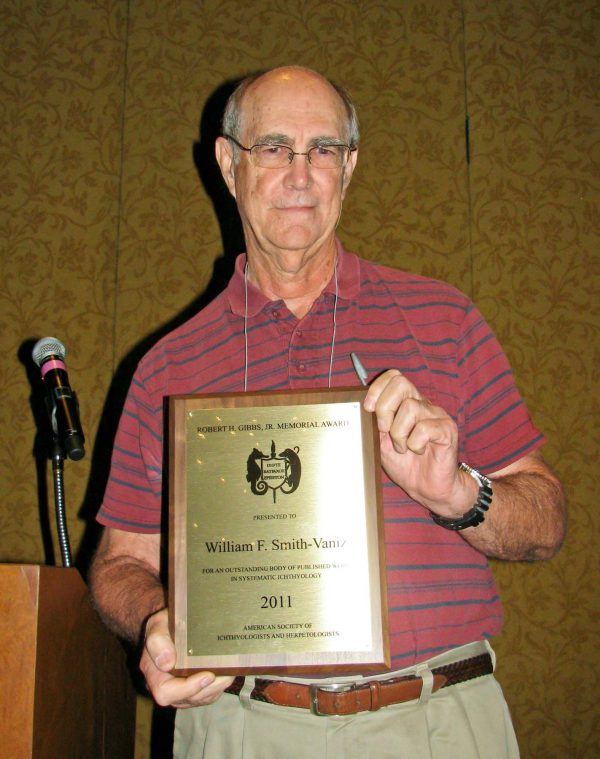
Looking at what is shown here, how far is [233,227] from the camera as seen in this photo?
8.19 ft

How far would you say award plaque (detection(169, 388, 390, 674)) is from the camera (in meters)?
0.95

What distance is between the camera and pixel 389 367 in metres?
1.26

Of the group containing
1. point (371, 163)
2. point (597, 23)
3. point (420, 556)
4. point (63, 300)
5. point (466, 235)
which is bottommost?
point (420, 556)

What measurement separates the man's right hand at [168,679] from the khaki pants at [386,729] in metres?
0.16

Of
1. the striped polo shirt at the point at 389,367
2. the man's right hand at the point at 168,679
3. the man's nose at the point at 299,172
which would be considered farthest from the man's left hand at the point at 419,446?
the man's nose at the point at 299,172

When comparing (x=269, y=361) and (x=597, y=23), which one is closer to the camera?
(x=269, y=361)

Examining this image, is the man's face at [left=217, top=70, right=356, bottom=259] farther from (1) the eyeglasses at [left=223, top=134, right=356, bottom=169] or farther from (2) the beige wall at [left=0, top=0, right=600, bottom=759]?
(2) the beige wall at [left=0, top=0, right=600, bottom=759]

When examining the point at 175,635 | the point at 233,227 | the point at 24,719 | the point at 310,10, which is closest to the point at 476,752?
the point at 175,635

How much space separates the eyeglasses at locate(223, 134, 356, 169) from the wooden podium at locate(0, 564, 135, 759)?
0.82m

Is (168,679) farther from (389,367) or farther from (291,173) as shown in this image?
(291,173)

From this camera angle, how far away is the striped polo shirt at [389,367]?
1152 mm

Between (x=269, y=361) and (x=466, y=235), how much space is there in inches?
55.3

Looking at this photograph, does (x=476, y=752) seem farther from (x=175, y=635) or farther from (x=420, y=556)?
(x=175, y=635)

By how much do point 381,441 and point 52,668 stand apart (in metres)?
0.57
